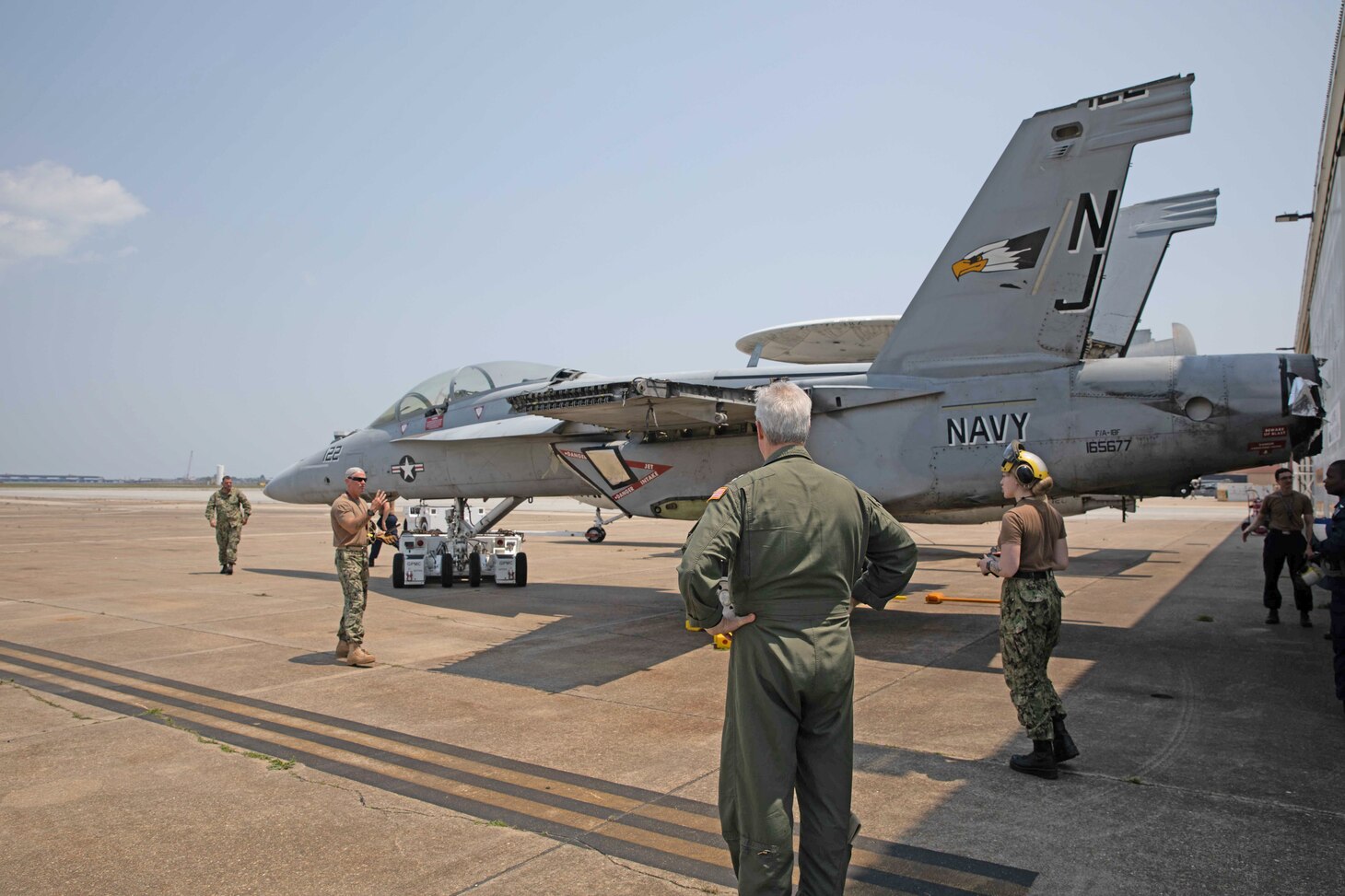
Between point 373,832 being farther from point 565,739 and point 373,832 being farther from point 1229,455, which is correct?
point 1229,455

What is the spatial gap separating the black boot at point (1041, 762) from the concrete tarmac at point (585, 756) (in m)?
0.07

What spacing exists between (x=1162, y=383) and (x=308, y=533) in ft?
94.3

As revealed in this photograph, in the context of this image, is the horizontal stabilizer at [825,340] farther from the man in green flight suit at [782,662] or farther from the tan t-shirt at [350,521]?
the man in green flight suit at [782,662]

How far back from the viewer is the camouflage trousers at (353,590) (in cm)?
776

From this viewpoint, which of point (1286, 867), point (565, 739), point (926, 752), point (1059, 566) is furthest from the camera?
point (565, 739)

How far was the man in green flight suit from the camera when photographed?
106 inches

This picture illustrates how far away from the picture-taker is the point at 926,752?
16.7 feet

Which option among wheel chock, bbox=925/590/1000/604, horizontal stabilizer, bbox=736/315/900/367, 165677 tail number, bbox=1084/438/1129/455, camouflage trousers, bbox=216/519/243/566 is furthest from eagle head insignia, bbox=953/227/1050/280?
horizontal stabilizer, bbox=736/315/900/367

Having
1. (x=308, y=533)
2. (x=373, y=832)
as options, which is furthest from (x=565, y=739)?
(x=308, y=533)

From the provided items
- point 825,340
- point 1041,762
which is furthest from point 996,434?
point 825,340

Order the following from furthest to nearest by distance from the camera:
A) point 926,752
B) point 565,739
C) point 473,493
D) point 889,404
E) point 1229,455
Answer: point 473,493
point 889,404
point 1229,455
point 565,739
point 926,752

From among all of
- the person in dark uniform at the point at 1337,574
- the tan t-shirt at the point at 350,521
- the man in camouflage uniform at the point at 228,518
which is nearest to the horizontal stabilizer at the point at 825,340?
the man in camouflage uniform at the point at 228,518

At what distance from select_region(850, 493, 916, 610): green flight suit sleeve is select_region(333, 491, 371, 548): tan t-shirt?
6008 mm

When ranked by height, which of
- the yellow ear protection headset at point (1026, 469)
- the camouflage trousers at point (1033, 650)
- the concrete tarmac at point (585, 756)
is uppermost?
the yellow ear protection headset at point (1026, 469)
